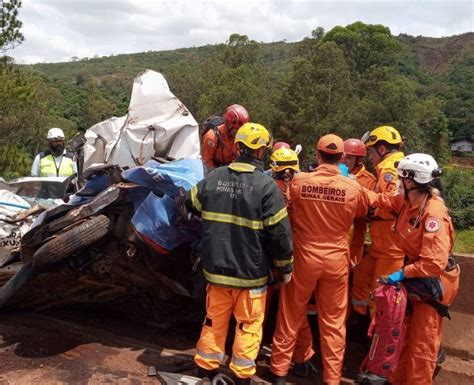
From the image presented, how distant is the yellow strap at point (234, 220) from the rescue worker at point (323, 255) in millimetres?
440

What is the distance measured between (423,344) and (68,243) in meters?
2.61

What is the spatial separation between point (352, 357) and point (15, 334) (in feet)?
9.52

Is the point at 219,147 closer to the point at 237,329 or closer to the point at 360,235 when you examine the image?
the point at 360,235

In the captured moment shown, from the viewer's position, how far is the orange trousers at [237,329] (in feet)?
11.4

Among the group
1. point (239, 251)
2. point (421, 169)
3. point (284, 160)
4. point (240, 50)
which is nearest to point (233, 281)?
point (239, 251)

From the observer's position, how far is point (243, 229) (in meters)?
3.48

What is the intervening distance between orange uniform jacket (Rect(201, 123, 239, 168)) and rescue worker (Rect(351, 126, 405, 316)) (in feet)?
4.24

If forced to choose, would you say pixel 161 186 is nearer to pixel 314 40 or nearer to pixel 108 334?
pixel 108 334

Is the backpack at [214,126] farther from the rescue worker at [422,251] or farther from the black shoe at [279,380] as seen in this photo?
the black shoe at [279,380]

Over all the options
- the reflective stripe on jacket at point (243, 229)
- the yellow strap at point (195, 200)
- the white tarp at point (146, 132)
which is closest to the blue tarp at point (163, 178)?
the yellow strap at point (195, 200)

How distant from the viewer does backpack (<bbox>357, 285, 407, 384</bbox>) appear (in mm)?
3459

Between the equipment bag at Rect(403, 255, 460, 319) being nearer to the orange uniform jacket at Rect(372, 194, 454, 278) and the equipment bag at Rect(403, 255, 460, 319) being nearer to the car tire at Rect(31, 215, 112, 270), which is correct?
the orange uniform jacket at Rect(372, 194, 454, 278)

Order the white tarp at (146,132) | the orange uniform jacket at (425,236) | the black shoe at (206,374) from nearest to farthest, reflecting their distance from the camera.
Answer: the orange uniform jacket at (425,236) < the black shoe at (206,374) < the white tarp at (146,132)

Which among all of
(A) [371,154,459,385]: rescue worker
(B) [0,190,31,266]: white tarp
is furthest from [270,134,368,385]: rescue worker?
(B) [0,190,31,266]: white tarp
